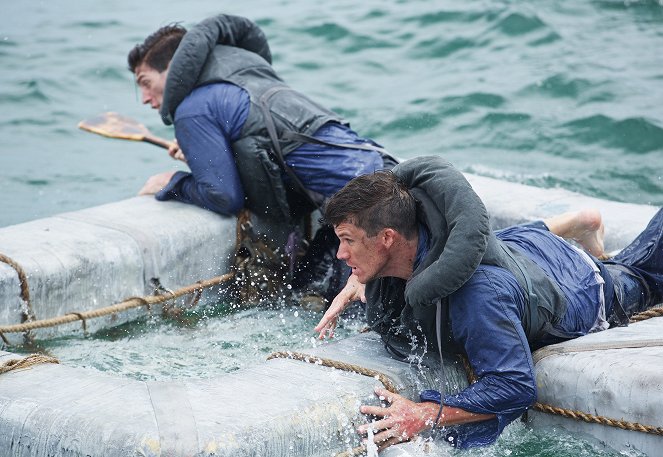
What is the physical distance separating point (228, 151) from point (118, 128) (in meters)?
1.36

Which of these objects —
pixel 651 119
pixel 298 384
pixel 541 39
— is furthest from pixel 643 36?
pixel 298 384

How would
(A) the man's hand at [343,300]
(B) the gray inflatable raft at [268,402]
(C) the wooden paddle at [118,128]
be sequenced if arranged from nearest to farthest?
1. (B) the gray inflatable raft at [268,402]
2. (A) the man's hand at [343,300]
3. (C) the wooden paddle at [118,128]

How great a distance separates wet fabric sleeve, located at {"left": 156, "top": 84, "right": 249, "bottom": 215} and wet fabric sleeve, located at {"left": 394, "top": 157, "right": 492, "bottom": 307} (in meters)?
1.77

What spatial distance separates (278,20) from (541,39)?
2.91 m

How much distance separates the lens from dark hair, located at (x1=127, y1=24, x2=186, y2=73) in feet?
17.3

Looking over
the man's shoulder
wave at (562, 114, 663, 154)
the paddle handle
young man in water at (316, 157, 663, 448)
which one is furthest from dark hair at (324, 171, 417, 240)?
wave at (562, 114, 663, 154)

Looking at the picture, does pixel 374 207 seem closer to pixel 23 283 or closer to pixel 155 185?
pixel 23 283

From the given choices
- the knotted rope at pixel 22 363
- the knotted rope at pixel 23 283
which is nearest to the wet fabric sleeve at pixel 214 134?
the knotted rope at pixel 23 283

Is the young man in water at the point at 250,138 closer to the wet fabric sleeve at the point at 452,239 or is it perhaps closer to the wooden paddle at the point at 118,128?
the wooden paddle at the point at 118,128

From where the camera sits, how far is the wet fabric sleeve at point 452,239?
3270 millimetres

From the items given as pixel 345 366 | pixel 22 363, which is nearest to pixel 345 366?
pixel 345 366

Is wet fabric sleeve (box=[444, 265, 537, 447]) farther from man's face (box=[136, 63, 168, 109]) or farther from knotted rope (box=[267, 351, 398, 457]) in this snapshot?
man's face (box=[136, 63, 168, 109])

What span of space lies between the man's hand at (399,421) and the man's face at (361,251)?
1.41ft

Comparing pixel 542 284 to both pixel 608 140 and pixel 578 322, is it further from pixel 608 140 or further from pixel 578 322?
pixel 608 140
